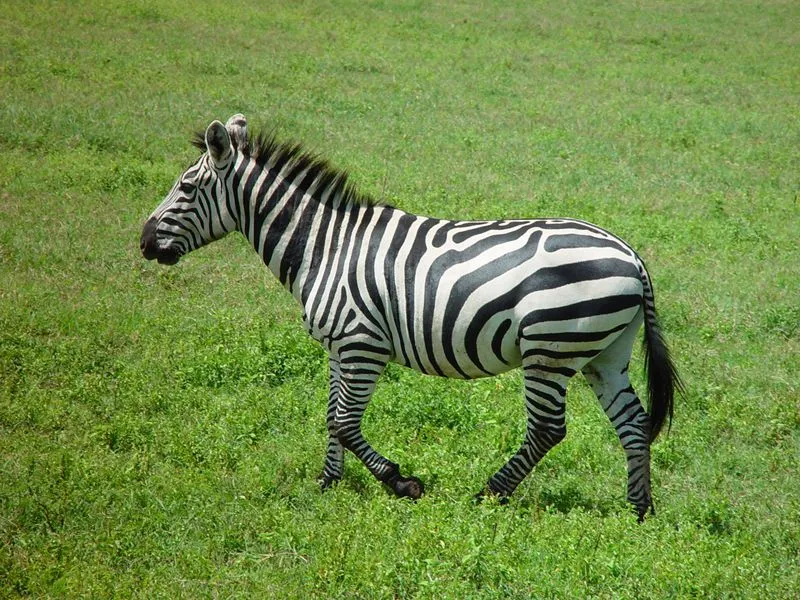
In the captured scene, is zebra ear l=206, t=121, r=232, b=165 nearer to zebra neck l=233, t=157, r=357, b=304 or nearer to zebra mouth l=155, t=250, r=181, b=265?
zebra neck l=233, t=157, r=357, b=304

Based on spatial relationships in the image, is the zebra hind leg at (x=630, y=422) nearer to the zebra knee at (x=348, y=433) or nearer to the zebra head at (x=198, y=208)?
the zebra knee at (x=348, y=433)

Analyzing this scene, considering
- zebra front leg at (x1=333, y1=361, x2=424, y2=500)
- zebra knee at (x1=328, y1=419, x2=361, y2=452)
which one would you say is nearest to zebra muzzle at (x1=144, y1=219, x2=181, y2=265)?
zebra front leg at (x1=333, y1=361, x2=424, y2=500)

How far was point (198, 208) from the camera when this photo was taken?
23.8ft

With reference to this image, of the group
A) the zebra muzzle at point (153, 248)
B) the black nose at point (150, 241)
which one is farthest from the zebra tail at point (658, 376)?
the black nose at point (150, 241)

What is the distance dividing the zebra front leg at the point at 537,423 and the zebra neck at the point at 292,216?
1814 millimetres

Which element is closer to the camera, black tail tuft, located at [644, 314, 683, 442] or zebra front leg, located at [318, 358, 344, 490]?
black tail tuft, located at [644, 314, 683, 442]

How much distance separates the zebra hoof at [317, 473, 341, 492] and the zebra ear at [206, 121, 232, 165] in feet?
8.19

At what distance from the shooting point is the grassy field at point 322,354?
19.1ft

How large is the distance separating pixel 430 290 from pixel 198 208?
1.96 m

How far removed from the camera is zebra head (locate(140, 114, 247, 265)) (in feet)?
23.5

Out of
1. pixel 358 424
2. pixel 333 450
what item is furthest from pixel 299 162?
pixel 333 450

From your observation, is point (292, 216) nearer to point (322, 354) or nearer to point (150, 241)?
point (150, 241)

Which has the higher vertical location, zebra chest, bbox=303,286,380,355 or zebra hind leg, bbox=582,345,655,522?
zebra chest, bbox=303,286,380,355

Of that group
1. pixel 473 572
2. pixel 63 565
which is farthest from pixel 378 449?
pixel 63 565
